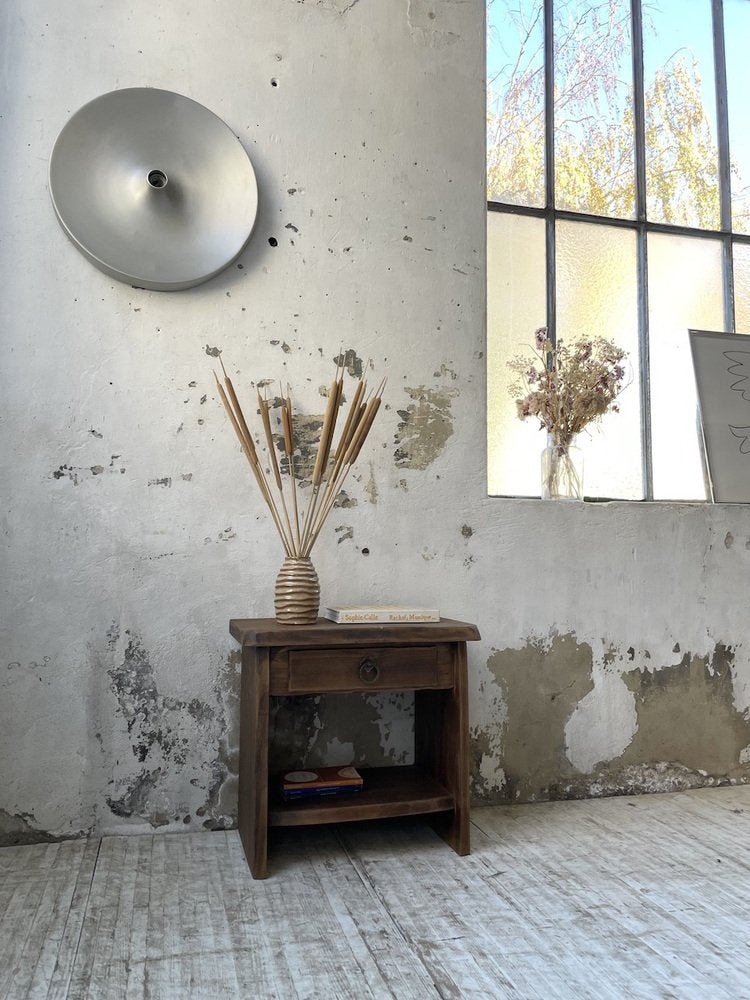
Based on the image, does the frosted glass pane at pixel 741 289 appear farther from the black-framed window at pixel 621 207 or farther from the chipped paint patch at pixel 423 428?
the chipped paint patch at pixel 423 428

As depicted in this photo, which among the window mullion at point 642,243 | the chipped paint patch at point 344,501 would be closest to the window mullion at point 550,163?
the window mullion at point 642,243

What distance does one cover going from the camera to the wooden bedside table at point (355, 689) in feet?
6.57

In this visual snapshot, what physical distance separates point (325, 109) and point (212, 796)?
2.38 meters

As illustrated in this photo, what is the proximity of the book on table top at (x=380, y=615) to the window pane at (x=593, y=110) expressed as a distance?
6.45 feet

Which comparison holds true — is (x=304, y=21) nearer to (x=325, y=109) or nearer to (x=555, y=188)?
(x=325, y=109)

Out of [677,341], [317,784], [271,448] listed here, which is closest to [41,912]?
[317,784]

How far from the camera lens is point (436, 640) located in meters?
2.16

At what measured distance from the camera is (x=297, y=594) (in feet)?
7.16

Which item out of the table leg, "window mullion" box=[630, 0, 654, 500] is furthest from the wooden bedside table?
"window mullion" box=[630, 0, 654, 500]

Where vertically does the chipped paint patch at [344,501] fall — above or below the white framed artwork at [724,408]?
below

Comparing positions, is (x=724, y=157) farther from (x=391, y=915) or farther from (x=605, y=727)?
(x=391, y=915)

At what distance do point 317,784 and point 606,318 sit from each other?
7.33 ft

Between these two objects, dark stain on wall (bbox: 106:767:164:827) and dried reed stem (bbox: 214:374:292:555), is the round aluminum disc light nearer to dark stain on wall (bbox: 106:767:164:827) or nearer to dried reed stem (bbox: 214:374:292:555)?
dried reed stem (bbox: 214:374:292:555)

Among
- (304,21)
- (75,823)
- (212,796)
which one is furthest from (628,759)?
(304,21)
